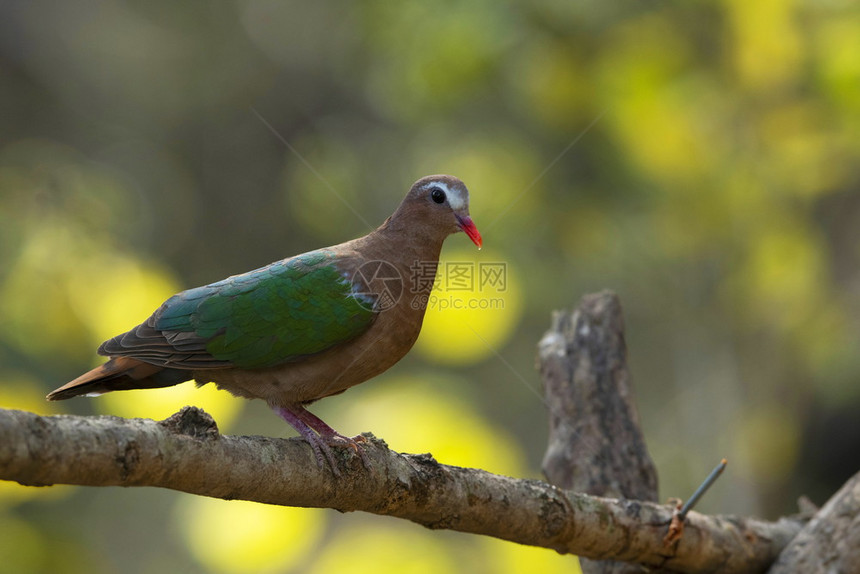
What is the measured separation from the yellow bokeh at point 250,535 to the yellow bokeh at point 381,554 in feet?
0.66

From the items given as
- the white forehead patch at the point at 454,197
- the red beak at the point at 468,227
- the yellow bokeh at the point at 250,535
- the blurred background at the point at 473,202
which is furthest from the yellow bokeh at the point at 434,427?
the white forehead patch at the point at 454,197

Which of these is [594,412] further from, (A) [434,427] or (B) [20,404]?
(B) [20,404]

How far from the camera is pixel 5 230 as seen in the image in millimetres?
5258

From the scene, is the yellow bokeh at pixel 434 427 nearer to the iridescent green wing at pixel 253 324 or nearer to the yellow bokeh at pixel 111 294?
the yellow bokeh at pixel 111 294

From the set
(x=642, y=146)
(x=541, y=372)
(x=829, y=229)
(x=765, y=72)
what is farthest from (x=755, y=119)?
(x=541, y=372)

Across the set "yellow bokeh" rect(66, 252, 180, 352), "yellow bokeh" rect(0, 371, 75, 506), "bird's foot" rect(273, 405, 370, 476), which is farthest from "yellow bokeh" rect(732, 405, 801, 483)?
"yellow bokeh" rect(0, 371, 75, 506)

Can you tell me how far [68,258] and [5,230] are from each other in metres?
0.45

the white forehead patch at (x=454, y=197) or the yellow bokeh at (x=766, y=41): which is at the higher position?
the yellow bokeh at (x=766, y=41)

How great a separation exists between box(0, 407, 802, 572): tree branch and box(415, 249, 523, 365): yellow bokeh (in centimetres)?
187

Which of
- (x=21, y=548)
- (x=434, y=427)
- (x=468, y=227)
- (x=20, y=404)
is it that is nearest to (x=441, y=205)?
(x=468, y=227)

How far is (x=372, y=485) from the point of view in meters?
3.47

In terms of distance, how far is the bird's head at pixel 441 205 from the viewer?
4.14 metres

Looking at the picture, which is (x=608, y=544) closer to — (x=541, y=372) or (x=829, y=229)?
(x=541, y=372)

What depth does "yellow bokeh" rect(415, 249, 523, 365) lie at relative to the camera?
5.76 m
